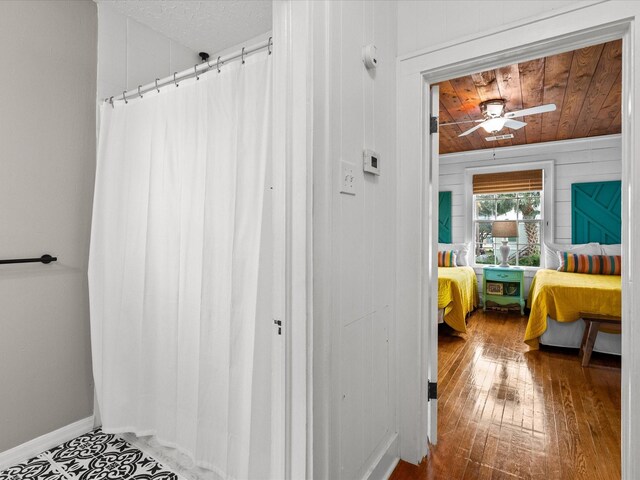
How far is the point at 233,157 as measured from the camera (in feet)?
5.11

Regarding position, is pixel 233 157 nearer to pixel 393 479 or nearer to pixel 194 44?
pixel 194 44

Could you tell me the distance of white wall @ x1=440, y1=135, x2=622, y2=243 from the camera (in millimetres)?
4828

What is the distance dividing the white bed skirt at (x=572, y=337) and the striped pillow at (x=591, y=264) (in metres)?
1.17

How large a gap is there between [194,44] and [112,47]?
1.92 ft

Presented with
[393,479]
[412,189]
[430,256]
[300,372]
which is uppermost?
[412,189]

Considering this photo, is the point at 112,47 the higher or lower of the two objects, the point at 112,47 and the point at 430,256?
the higher

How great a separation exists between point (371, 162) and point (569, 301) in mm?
3025

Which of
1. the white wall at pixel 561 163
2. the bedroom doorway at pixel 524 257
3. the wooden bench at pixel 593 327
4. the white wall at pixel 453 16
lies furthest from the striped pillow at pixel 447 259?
the white wall at pixel 453 16

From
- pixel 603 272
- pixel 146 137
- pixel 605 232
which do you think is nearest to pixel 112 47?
pixel 146 137

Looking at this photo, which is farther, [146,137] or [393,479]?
[146,137]

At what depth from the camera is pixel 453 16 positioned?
1738 mm

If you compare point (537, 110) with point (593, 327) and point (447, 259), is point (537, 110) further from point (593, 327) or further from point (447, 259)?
point (447, 259)

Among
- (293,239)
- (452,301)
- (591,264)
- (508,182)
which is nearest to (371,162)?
(293,239)

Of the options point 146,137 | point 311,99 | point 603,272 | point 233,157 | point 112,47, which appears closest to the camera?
point 311,99
